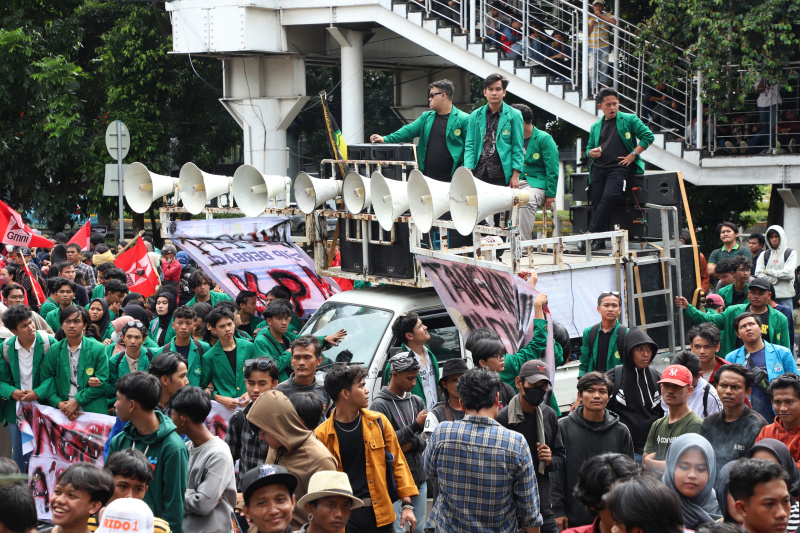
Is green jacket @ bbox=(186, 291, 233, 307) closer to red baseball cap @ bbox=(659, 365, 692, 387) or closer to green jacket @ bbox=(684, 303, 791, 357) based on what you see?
green jacket @ bbox=(684, 303, 791, 357)

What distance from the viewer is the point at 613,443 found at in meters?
5.75

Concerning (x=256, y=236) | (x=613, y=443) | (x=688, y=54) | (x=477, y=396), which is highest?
Result: (x=688, y=54)

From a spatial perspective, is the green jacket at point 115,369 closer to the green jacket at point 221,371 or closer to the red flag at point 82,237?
the green jacket at point 221,371

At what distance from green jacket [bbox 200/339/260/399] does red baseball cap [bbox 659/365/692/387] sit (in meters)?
3.18

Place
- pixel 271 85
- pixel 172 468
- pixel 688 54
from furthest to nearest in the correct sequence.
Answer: pixel 271 85
pixel 688 54
pixel 172 468

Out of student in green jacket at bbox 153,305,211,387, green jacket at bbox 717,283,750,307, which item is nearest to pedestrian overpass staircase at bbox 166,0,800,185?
green jacket at bbox 717,283,750,307

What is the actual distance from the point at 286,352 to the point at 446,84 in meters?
3.27

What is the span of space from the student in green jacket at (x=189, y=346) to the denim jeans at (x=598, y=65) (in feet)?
33.1

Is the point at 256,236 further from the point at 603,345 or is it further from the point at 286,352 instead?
the point at 603,345

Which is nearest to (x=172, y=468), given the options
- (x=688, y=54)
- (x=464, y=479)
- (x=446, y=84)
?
(x=464, y=479)

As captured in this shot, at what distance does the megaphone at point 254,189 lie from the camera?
1012cm

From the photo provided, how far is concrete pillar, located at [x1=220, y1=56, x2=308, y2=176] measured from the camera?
66.0ft

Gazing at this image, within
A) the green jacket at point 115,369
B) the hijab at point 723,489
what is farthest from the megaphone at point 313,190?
the hijab at point 723,489

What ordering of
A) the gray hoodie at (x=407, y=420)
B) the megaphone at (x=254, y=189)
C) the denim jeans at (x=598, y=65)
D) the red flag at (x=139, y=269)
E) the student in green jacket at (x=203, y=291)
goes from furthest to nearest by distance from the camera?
the denim jeans at (x=598, y=65) → the red flag at (x=139, y=269) → the megaphone at (x=254, y=189) → the student in green jacket at (x=203, y=291) → the gray hoodie at (x=407, y=420)
